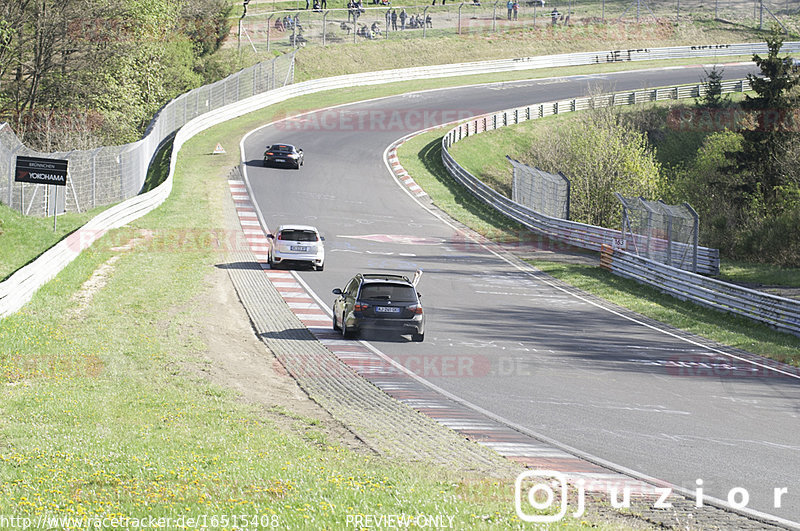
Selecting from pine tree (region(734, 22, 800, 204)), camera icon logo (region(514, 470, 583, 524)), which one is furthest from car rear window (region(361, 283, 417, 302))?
pine tree (region(734, 22, 800, 204))

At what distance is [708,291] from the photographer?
1064 inches

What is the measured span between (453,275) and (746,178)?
24913 mm

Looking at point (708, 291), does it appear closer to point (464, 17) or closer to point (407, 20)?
point (407, 20)

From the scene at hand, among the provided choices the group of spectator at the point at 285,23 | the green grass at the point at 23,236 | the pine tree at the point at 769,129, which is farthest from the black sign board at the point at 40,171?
the group of spectator at the point at 285,23

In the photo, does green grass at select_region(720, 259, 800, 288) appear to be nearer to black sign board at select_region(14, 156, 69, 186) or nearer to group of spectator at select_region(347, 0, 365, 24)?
black sign board at select_region(14, 156, 69, 186)

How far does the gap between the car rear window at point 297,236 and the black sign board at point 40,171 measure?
6592 mm

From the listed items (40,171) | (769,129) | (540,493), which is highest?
(769,129)

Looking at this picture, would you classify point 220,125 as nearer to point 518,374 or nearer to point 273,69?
point 273,69

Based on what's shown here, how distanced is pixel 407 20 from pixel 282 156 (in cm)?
4690

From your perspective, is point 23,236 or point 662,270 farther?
point 662,270

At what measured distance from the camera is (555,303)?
26828 millimetres
